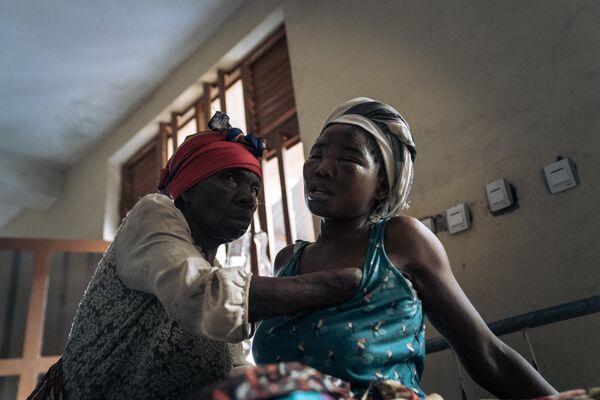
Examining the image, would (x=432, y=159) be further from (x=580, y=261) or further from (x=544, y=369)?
(x=544, y=369)

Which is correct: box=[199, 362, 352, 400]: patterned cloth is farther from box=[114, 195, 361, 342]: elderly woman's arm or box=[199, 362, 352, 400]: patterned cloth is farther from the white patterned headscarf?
the white patterned headscarf

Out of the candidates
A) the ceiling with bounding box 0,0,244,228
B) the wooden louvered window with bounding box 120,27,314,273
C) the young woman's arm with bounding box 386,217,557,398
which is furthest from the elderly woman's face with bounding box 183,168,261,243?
the ceiling with bounding box 0,0,244,228

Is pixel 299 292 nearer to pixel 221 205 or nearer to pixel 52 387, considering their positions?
pixel 221 205

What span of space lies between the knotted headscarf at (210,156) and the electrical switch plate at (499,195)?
0.89 m

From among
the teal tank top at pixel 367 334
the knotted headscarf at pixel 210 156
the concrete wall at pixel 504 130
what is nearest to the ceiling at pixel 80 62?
the concrete wall at pixel 504 130

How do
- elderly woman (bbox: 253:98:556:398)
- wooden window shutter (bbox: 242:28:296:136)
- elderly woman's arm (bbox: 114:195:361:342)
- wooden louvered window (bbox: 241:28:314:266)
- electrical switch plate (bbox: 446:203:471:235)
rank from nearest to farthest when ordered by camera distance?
elderly woman's arm (bbox: 114:195:361:342), elderly woman (bbox: 253:98:556:398), electrical switch plate (bbox: 446:203:471:235), wooden louvered window (bbox: 241:28:314:266), wooden window shutter (bbox: 242:28:296:136)

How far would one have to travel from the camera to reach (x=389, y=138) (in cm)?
134

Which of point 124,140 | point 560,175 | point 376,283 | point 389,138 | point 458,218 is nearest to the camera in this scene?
point 376,283

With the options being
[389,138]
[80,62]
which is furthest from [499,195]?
[80,62]

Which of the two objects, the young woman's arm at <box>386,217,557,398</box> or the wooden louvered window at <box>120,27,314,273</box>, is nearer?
the young woman's arm at <box>386,217,557,398</box>

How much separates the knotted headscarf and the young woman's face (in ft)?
0.70

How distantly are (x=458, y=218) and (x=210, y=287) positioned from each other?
126cm

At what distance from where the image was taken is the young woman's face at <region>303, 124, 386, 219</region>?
1.27m

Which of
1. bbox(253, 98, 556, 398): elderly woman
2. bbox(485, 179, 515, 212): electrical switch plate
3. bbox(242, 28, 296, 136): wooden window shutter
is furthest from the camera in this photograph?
bbox(242, 28, 296, 136): wooden window shutter
